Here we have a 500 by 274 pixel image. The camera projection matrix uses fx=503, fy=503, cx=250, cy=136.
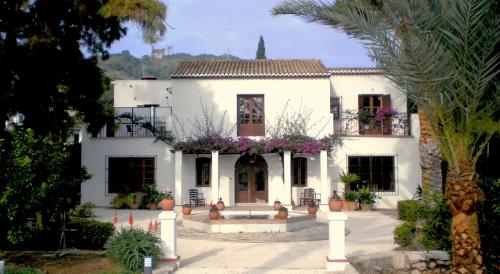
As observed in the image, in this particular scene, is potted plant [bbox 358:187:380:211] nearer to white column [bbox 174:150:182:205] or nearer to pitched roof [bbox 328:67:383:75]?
pitched roof [bbox 328:67:383:75]

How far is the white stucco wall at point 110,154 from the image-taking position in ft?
78.1

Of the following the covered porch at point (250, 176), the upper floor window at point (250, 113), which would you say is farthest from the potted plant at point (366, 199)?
the upper floor window at point (250, 113)

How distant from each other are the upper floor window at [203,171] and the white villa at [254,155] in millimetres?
48

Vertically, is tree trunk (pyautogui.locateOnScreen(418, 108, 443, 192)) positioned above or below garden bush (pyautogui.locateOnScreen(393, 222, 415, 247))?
above

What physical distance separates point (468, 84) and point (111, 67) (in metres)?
78.0

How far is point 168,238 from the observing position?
9984mm

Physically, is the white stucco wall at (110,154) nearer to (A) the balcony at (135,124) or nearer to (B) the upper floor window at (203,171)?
(A) the balcony at (135,124)

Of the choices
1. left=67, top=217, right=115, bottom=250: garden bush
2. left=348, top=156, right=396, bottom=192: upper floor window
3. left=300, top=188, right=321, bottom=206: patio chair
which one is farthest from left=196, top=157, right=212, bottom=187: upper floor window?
left=67, top=217, right=115, bottom=250: garden bush

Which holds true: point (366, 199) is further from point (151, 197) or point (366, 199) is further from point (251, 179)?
point (151, 197)

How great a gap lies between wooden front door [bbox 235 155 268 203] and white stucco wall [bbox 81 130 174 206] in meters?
3.19

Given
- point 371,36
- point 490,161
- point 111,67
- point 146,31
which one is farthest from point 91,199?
point 111,67

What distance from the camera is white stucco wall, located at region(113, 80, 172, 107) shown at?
1131 inches

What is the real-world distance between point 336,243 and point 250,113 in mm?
14704

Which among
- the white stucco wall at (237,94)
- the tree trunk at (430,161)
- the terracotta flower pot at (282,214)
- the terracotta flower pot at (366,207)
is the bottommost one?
the terracotta flower pot at (366,207)
